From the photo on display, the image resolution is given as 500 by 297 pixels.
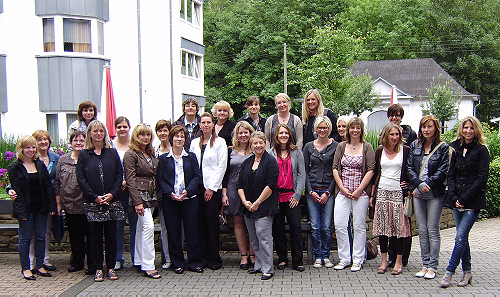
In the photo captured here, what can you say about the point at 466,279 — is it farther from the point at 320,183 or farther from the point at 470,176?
the point at 320,183

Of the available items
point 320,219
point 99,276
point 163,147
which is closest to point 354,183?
point 320,219

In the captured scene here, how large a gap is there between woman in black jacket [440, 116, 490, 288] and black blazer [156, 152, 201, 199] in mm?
3490

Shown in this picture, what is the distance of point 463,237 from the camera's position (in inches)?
263

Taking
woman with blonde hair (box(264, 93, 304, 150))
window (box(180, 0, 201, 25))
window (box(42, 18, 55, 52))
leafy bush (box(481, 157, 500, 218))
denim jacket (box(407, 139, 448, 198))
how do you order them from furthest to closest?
1. window (box(180, 0, 201, 25))
2. window (box(42, 18, 55, 52))
3. leafy bush (box(481, 157, 500, 218))
4. woman with blonde hair (box(264, 93, 304, 150))
5. denim jacket (box(407, 139, 448, 198))

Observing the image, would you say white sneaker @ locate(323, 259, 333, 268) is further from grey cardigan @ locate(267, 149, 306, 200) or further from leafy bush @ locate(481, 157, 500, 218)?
leafy bush @ locate(481, 157, 500, 218)

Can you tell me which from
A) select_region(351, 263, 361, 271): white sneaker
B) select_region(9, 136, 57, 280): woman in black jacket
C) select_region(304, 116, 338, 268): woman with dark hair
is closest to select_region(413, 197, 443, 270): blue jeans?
select_region(351, 263, 361, 271): white sneaker

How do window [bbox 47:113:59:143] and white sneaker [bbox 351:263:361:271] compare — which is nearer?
white sneaker [bbox 351:263:361:271]

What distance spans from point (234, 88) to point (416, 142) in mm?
40474

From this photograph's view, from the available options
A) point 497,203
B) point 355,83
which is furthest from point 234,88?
point 497,203

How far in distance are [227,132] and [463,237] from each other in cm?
375

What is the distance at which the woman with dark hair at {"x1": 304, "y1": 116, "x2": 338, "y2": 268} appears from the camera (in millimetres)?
7629

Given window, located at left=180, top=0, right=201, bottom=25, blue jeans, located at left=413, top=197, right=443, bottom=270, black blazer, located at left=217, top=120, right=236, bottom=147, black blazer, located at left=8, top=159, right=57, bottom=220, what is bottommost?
blue jeans, located at left=413, top=197, right=443, bottom=270

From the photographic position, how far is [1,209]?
8.46 meters

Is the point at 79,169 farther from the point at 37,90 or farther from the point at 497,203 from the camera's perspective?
the point at 37,90
